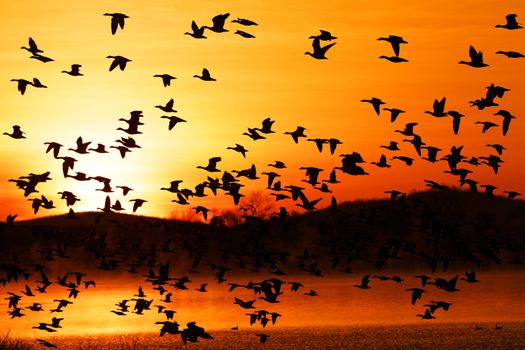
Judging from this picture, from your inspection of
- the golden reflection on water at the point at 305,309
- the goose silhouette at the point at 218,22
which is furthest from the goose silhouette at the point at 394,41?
the golden reflection on water at the point at 305,309

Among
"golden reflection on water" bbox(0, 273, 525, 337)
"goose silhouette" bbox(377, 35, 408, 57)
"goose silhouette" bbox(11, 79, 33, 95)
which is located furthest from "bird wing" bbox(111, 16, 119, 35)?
"golden reflection on water" bbox(0, 273, 525, 337)

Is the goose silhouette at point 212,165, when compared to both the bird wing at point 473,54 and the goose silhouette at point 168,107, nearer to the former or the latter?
the goose silhouette at point 168,107

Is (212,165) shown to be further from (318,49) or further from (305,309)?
(305,309)

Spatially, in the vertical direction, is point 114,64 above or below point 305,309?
above

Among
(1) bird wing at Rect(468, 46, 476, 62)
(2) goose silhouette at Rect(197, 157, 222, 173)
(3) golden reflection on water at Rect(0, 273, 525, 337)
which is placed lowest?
(3) golden reflection on water at Rect(0, 273, 525, 337)

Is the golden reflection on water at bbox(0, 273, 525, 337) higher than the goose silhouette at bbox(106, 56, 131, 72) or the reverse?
the reverse

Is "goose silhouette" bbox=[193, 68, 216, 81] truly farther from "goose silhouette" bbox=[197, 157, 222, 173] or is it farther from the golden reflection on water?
the golden reflection on water

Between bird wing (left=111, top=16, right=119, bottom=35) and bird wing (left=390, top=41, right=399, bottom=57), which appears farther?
bird wing (left=390, top=41, right=399, bottom=57)

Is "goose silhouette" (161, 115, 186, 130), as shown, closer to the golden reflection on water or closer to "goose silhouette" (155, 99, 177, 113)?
"goose silhouette" (155, 99, 177, 113)

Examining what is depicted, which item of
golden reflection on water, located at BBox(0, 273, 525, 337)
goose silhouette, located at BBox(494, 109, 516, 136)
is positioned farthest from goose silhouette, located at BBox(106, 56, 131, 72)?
golden reflection on water, located at BBox(0, 273, 525, 337)

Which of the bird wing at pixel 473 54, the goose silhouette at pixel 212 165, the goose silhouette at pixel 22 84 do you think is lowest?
the goose silhouette at pixel 212 165

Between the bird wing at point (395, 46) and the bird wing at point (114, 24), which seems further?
the bird wing at point (395, 46)

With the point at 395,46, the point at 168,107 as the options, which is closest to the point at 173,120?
the point at 168,107

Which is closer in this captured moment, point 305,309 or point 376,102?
point 376,102
